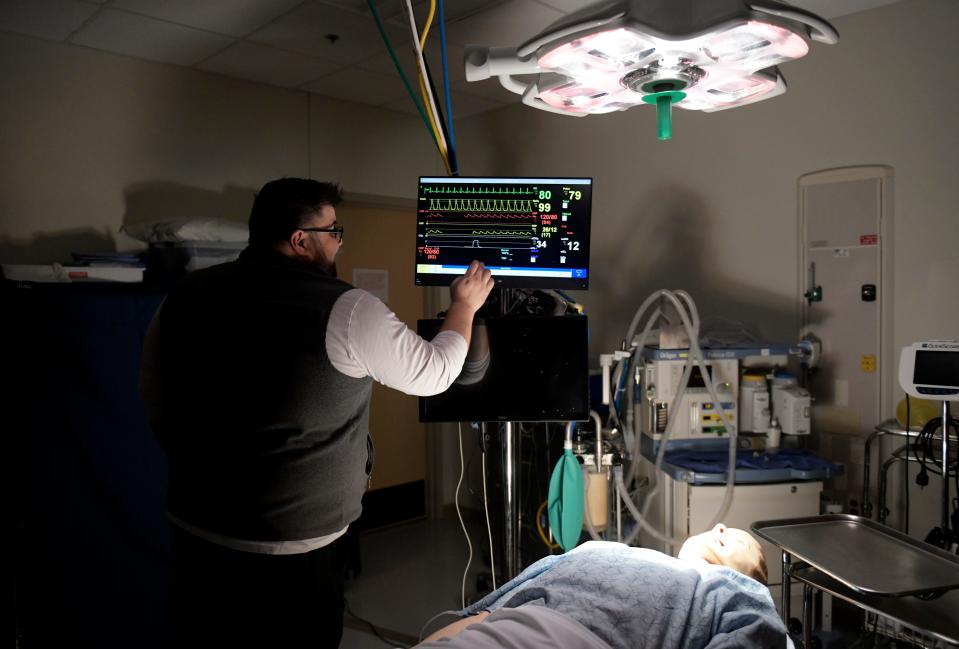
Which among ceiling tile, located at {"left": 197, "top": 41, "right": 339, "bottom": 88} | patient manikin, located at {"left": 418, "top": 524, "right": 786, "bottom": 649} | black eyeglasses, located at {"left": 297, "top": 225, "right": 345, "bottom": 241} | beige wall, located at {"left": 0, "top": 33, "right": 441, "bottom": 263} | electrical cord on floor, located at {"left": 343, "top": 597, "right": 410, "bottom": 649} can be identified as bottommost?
electrical cord on floor, located at {"left": 343, "top": 597, "right": 410, "bottom": 649}

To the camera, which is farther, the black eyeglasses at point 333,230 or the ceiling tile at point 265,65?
the ceiling tile at point 265,65

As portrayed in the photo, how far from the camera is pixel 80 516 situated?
242 cm

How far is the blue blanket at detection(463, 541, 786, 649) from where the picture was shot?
151cm

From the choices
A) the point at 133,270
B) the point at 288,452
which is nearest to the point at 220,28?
the point at 133,270

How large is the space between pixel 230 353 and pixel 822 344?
7.88 ft

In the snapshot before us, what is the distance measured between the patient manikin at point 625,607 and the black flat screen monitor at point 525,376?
1.57 feet

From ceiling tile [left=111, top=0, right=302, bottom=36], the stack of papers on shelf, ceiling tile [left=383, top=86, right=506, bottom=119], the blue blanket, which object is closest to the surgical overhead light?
the blue blanket

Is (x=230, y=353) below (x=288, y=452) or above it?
above

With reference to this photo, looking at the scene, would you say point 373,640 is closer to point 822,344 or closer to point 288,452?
point 288,452

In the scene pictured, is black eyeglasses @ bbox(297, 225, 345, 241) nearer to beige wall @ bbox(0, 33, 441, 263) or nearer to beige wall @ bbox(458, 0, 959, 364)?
beige wall @ bbox(0, 33, 441, 263)

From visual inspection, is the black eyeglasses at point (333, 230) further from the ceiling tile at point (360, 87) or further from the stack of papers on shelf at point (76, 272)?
the ceiling tile at point (360, 87)

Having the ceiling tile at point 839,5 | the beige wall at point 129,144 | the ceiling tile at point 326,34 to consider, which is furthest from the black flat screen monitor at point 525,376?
the beige wall at point 129,144

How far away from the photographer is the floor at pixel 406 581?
116 inches

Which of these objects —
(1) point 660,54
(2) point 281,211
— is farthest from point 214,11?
(1) point 660,54
